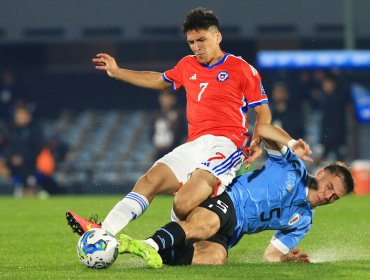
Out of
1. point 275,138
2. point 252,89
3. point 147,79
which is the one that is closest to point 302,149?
point 275,138

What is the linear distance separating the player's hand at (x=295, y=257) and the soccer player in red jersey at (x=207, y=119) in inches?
29.2

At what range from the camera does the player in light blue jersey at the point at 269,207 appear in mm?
8773

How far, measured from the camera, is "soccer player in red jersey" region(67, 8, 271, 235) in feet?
30.1

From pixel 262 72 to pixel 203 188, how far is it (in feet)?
55.6

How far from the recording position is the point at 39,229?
13031mm

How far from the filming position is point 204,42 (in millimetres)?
9648

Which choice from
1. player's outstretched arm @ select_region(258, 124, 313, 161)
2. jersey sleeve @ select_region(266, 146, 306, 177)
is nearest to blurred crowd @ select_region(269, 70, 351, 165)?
jersey sleeve @ select_region(266, 146, 306, 177)

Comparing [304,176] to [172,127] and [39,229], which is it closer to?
[39,229]

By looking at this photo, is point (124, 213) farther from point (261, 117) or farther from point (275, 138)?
point (261, 117)

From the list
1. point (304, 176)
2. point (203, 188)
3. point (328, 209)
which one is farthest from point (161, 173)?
point (328, 209)


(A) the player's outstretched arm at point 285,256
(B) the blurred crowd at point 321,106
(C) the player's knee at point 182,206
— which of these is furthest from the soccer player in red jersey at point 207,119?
(B) the blurred crowd at point 321,106

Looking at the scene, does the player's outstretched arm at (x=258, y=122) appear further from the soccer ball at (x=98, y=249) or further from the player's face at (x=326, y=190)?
the soccer ball at (x=98, y=249)

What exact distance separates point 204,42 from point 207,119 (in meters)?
0.66

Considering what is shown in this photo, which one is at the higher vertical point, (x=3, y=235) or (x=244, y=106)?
(x=244, y=106)
